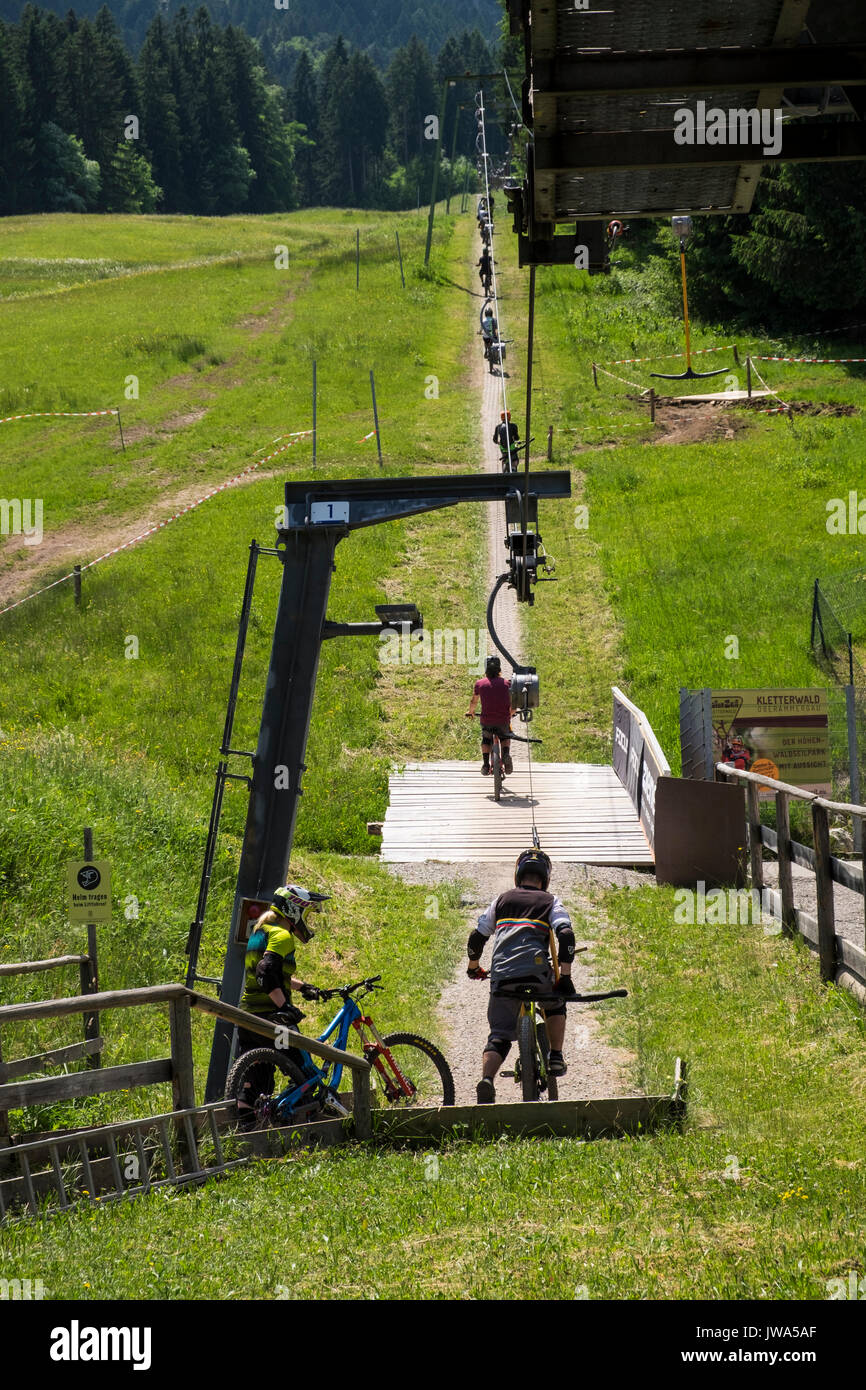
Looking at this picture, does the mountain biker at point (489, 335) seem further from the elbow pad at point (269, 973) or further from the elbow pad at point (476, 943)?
the elbow pad at point (269, 973)

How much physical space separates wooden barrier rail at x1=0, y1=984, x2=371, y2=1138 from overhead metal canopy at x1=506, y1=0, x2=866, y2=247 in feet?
16.5

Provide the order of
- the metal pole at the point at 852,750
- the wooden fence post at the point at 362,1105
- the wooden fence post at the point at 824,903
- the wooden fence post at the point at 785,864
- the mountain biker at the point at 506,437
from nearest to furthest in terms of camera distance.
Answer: the wooden fence post at the point at 362,1105 < the wooden fence post at the point at 824,903 < the wooden fence post at the point at 785,864 < the mountain biker at the point at 506,437 < the metal pole at the point at 852,750

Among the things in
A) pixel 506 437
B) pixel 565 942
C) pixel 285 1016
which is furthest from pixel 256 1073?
pixel 506 437

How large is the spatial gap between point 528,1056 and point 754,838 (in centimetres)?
592

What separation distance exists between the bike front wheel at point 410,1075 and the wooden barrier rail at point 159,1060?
552mm

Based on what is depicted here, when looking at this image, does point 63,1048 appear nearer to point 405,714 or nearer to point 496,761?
point 496,761

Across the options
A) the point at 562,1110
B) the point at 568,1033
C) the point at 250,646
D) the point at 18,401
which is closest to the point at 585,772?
the point at 250,646

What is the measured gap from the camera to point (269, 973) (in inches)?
388

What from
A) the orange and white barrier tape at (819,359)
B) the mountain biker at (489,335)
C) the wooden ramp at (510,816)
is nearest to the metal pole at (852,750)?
the wooden ramp at (510,816)

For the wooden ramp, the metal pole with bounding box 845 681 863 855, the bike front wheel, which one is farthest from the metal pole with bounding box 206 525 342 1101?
the metal pole with bounding box 845 681 863 855

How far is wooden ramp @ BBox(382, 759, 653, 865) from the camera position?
18469 mm

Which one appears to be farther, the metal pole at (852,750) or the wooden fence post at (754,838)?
the metal pole at (852,750)

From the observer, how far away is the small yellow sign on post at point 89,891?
10.4m

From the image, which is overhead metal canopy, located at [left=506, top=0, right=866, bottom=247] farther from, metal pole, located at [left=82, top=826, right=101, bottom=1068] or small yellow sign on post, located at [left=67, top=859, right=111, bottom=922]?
metal pole, located at [left=82, top=826, right=101, bottom=1068]
